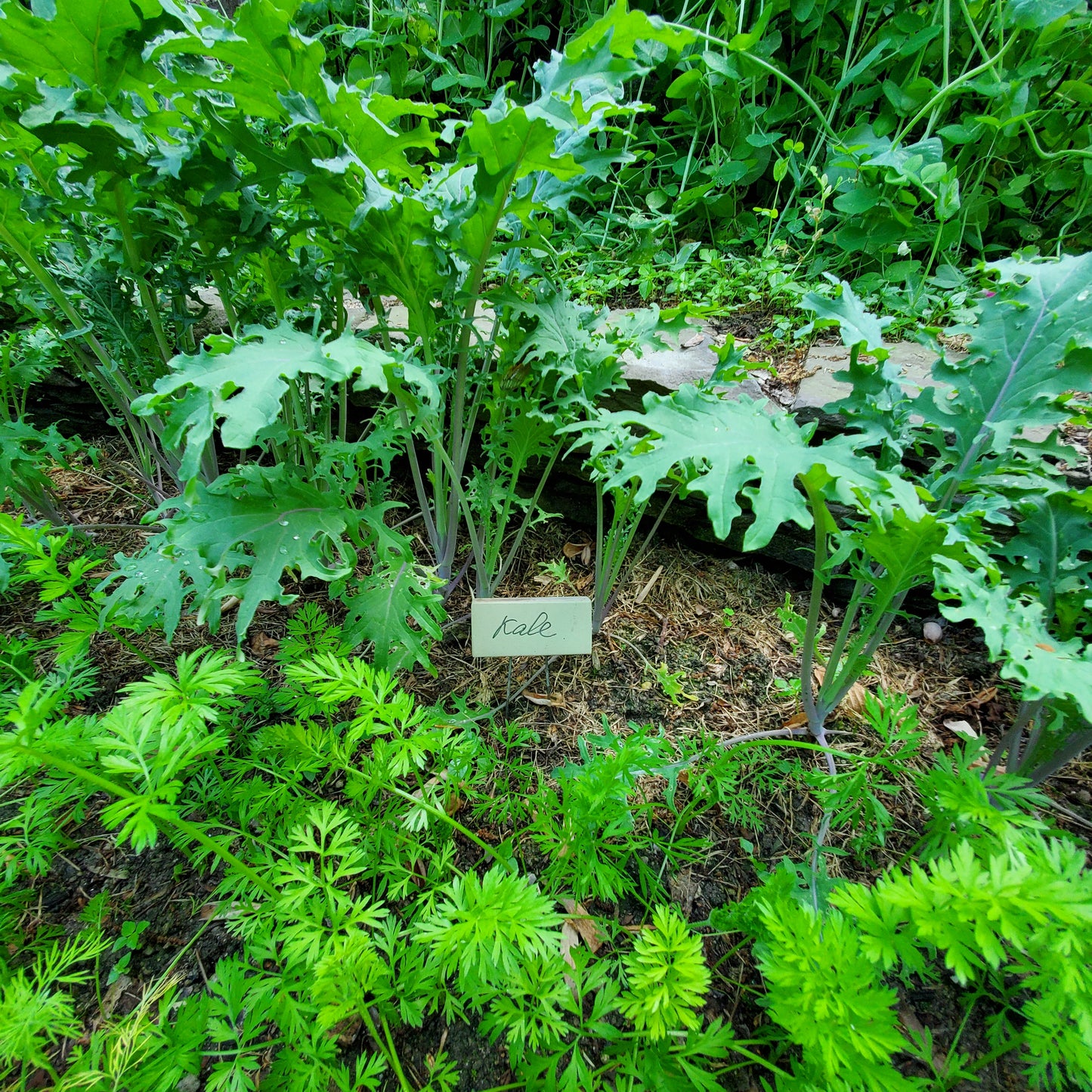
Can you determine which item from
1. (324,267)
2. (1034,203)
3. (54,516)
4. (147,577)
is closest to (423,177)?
(324,267)

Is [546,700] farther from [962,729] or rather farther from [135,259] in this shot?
[135,259]

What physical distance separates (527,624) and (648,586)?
577 mm

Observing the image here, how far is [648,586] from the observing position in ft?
5.38

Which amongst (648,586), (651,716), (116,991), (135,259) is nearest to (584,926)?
(651,716)

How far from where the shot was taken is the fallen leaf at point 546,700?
1342 millimetres

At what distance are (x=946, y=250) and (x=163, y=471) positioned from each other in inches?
118

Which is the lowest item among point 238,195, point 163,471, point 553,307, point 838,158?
point 163,471

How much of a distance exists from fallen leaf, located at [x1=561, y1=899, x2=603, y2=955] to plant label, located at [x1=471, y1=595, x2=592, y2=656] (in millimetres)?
461

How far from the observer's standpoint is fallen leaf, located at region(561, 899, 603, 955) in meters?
0.96

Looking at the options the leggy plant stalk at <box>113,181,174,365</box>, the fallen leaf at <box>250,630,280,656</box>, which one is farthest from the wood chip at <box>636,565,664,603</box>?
the leggy plant stalk at <box>113,181,174,365</box>

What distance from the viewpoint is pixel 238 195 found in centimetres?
114

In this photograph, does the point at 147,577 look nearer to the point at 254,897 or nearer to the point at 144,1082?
the point at 254,897

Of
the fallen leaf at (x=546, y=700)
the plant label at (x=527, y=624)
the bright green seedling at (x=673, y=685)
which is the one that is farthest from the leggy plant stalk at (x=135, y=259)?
the bright green seedling at (x=673, y=685)

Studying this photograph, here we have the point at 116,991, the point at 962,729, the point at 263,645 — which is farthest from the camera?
the point at 263,645
